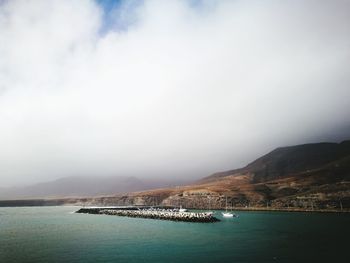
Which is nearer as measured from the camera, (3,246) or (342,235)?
(3,246)

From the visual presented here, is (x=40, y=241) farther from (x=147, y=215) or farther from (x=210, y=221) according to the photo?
(x=147, y=215)

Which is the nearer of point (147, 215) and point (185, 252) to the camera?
point (185, 252)

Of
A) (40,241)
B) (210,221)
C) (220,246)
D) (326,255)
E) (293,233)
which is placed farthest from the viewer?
(210,221)

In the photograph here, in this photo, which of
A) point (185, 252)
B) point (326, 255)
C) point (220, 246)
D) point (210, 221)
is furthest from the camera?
point (210, 221)

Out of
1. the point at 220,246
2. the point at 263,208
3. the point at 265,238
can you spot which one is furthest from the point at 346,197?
the point at 220,246

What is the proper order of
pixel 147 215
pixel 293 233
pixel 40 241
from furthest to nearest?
pixel 147 215 → pixel 293 233 → pixel 40 241

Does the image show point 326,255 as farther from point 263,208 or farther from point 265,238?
point 263,208

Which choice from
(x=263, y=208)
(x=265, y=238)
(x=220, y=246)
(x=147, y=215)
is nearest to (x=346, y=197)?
(x=263, y=208)

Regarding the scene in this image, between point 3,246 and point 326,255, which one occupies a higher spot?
point 3,246

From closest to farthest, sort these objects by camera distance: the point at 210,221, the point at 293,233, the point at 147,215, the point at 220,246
Answer: the point at 220,246
the point at 293,233
the point at 210,221
the point at 147,215
